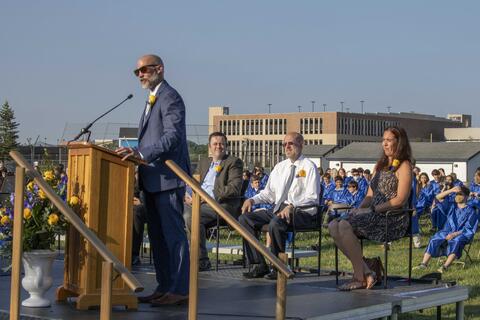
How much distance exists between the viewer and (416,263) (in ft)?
50.8

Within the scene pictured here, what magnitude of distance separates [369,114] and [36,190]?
102137 millimetres

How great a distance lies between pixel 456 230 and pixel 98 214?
908cm

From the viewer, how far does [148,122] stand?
295 inches

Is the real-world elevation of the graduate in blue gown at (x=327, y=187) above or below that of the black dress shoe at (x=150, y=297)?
above

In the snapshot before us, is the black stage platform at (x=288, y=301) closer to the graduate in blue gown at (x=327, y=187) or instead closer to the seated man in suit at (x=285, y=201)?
the seated man in suit at (x=285, y=201)

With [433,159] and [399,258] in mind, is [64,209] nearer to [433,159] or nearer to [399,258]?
[399,258]

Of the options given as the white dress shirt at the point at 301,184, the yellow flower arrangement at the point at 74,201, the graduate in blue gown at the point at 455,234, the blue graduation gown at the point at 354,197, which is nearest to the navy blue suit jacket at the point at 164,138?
the yellow flower arrangement at the point at 74,201

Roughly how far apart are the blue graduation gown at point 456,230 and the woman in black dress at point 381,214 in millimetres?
6132

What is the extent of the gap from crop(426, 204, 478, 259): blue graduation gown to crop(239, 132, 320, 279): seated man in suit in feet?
17.6

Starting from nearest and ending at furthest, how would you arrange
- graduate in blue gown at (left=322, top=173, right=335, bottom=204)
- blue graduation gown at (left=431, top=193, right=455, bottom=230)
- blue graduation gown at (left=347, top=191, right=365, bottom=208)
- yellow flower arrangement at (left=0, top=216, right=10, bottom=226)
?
yellow flower arrangement at (left=0, top=216, right=10, bottom=226) → blue graduation gown at (left=431, top=193, right=455, bottom=230) → blue graduation gown at (left=347, top=191, right=365, bottom=208) → graduate in blue gown at (left=322, top=173, right=335, bottom=204)

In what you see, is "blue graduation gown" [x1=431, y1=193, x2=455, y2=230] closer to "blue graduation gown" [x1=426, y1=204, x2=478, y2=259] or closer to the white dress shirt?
"blue graduation gown" [x1=426, y1=204, x2=478, y2=259]

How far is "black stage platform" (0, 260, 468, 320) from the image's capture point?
699 cm

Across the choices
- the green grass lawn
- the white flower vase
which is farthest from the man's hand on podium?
the green grass lawn

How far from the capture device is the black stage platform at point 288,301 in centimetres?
699
